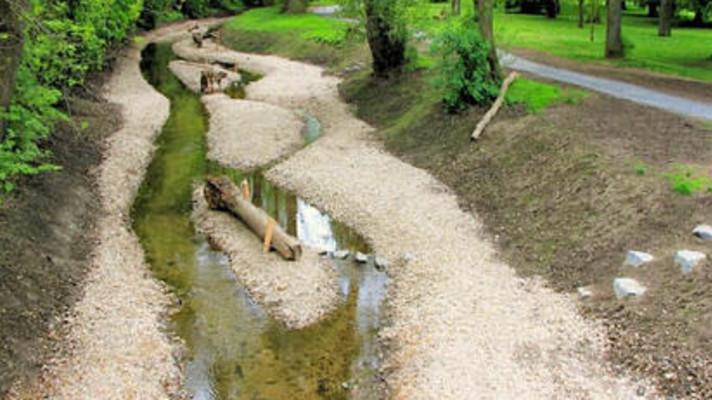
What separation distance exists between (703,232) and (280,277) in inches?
348

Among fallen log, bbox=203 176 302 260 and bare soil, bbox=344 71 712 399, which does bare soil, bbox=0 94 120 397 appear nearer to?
fallen log, bbox=203 176 302 260

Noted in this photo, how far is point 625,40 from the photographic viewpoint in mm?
35312

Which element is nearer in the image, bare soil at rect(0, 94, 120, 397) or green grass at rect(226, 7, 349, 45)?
bare soil at rect(0, 94, 120, 397)

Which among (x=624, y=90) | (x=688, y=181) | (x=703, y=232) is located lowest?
(x=703, y=232)

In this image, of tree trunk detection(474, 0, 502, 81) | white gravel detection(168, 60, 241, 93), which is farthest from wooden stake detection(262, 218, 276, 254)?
white gravel detection(168, 60, 241, 93)

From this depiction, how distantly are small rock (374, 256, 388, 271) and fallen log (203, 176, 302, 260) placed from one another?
1853 millimetres

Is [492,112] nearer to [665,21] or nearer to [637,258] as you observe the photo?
[637,258]

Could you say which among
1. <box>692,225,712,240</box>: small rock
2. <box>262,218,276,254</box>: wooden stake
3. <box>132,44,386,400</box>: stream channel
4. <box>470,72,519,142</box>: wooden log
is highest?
<box>470,72,519,142</box>: wooden log

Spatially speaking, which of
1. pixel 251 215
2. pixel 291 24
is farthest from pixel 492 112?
pixel 291 24

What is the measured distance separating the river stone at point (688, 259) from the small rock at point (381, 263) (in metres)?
6.46

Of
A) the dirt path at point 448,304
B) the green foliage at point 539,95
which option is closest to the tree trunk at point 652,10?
the green foliage at point 539,95

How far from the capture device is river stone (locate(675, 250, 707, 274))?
13523 millimetres

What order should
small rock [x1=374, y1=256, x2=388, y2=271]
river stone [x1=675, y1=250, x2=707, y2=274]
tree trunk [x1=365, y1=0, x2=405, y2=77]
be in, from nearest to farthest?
1. river stone [x1=675, y1=250, x2=707, y2=274]
2. small rock [x1=374, y1=256, x2=388, y2=271]
3. tree trunk [x1=365, y1=0, x2=405, y2=77]

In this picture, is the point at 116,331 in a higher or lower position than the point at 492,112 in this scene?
lower
